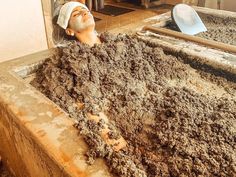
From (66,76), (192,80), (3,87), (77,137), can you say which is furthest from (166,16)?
(77,137)

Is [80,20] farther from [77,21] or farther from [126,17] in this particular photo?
[126,17]

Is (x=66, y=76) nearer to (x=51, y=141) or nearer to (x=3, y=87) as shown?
(x=3, y=87)

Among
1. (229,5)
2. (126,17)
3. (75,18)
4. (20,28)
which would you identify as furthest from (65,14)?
(229,5)

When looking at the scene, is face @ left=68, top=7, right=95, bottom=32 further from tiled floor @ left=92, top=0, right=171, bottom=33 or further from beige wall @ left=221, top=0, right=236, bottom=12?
beige wall @ left=221, top=0, right=236, bottom=12

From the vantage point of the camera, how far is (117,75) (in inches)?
71.4

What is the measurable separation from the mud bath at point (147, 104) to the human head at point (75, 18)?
0.64 ft

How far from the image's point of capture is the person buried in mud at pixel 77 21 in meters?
2.03

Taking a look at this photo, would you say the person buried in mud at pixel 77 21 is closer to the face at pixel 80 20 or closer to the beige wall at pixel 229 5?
the face at pixel 80 20

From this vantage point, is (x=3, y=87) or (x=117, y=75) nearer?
(x=3, y=87)

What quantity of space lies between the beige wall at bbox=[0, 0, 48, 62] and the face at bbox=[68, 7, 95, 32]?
67 centimetres

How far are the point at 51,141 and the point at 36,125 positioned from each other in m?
0.15

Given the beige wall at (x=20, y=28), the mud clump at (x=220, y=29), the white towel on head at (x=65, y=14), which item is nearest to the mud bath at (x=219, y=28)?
the mud clump at (x=220, y=29)

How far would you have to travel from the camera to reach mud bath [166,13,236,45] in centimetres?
255

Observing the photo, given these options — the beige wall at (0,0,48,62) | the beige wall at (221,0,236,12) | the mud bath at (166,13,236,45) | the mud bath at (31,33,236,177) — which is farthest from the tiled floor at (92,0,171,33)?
the mud bath at (31,33,236,177)
